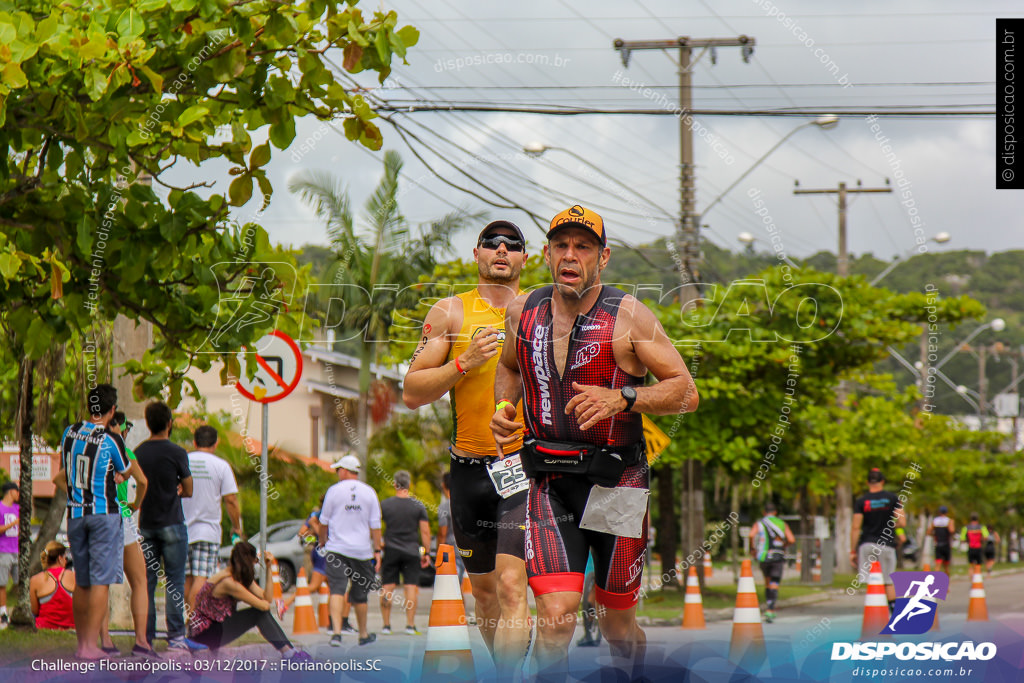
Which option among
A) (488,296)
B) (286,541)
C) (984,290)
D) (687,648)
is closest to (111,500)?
(488,296)

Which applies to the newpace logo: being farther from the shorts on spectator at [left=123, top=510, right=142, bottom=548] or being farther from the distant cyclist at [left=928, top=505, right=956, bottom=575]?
the distant cyclist at [left=928, top=505, right=956, bottom=575]

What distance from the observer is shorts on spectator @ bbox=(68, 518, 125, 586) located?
7.51 m

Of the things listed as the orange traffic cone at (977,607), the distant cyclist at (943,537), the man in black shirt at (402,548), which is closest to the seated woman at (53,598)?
the man in black shirt at (402,548)

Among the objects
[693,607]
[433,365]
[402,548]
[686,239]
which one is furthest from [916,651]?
[686,239]

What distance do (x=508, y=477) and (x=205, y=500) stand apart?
5.18 m

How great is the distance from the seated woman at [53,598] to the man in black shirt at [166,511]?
4.79 feet

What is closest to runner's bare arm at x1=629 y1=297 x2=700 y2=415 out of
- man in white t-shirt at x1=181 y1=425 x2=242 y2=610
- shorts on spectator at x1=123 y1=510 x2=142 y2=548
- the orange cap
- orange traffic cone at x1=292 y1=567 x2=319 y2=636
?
the orange cap

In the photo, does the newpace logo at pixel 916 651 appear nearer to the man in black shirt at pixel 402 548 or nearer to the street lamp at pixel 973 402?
the man in black shirt at pixel 402 548

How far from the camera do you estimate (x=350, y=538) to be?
11.2 metres

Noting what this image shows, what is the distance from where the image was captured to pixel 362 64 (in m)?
5.74

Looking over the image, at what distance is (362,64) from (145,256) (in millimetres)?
1699

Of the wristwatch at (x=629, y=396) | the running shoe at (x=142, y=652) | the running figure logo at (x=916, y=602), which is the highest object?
the wristwatch at (x=629, y=396)

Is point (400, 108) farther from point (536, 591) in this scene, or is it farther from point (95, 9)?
point (536, 591)

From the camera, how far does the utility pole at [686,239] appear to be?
609 inches
